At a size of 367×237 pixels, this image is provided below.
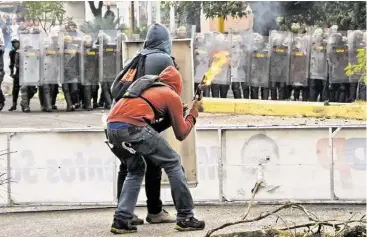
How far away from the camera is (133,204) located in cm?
665

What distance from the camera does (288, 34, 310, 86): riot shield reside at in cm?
1989

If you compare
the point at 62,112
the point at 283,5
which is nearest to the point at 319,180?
the point at 62,112

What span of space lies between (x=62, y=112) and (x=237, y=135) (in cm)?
1110

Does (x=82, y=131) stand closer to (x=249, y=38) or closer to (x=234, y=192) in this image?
(x=234, y=192)

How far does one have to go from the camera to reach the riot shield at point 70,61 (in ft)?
63.2

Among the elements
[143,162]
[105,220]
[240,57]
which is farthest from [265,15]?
[143,162]

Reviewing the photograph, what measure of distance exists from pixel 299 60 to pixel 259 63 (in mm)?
954

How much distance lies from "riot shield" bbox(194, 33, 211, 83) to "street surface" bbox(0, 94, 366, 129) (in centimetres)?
259

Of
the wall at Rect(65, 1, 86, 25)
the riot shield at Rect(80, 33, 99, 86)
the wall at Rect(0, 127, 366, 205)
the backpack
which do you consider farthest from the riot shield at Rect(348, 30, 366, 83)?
the wall at Rect(65, 1, 86, 25)

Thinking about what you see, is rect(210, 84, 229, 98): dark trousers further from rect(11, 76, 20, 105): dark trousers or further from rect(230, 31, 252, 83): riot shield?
rect(11, 76, 20, 105): dark trousers

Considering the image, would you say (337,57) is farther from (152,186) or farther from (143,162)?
(143,162)

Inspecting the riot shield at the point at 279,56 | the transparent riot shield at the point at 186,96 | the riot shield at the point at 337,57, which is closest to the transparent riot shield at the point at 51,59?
the riot shield at the point at 279,56

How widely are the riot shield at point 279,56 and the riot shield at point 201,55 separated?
59.9 inches

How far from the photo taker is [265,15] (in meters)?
31.4
